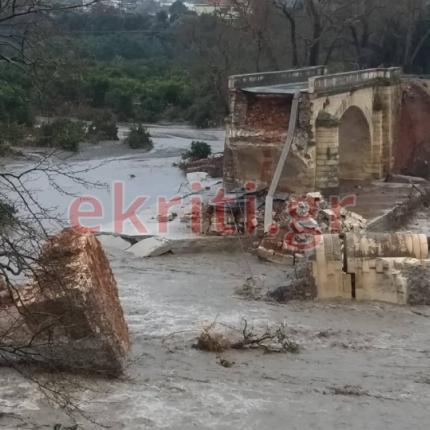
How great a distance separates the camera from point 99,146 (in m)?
42.1

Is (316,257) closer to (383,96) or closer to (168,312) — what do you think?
(168,312)

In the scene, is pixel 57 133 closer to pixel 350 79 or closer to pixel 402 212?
pixel 350 79

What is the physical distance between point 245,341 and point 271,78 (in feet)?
52.7

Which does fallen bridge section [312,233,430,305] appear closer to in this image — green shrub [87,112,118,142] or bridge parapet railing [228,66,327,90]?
bridge parapet railing [228,66,327,90]

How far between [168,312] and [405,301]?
4.73 m

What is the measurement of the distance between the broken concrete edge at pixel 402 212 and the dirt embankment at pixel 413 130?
3393mm

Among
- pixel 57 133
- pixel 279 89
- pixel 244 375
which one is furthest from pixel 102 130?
pixel 244 375

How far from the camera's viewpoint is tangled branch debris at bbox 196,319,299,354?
13.7 m

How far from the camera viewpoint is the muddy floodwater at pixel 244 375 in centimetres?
1075

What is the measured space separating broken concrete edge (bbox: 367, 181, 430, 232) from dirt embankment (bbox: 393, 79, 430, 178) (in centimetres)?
339

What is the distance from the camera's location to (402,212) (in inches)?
1007

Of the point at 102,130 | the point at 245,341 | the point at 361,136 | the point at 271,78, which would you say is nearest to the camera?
the point at 245,341

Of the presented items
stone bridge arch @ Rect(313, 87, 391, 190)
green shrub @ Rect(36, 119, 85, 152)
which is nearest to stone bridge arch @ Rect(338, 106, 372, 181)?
stone bridge arch @ Rect(313, 87, 391, 190)

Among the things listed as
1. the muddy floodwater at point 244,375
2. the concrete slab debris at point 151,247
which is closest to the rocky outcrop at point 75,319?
the muddy floodwater at point 244,375
